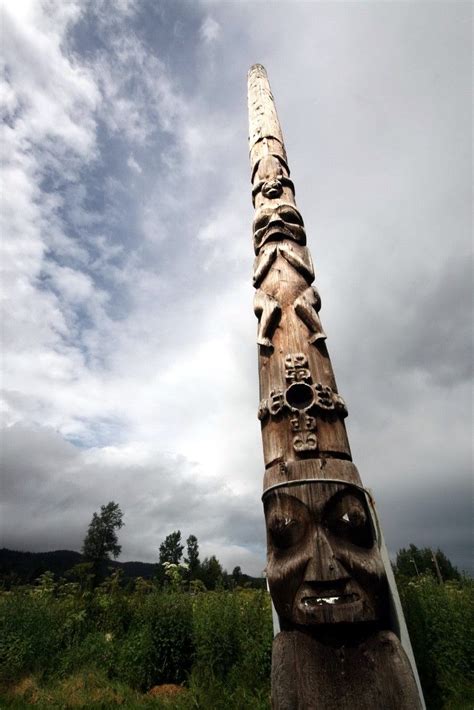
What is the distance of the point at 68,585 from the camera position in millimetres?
10883

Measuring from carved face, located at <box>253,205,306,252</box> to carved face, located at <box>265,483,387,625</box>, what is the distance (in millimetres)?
3514

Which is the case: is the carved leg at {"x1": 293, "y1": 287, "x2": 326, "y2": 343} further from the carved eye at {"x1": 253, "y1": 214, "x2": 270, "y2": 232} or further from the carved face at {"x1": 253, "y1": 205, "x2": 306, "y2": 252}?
the carved eye at {"x1": 253, "y1": 214, "x2": 270, "y2": 232}

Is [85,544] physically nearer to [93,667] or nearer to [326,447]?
[93,667]

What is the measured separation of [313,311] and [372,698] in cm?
305

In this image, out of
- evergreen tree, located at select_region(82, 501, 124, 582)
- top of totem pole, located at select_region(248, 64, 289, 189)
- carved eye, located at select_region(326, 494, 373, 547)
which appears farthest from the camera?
evergreen tree, located at select_region(82, 501, 124, 582)

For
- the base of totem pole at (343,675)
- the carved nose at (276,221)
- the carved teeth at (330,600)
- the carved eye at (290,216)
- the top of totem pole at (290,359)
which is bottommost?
the base of totem pole at (343,675)

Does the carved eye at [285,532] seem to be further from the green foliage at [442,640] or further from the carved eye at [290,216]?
the green foliage at [442,640]

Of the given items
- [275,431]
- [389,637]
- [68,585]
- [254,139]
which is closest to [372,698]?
[389,637]

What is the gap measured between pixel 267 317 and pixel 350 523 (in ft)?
7.05

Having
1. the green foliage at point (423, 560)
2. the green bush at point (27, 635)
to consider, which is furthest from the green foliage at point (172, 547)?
the green bush at point (27, 635)

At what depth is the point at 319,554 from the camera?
8.21 feet

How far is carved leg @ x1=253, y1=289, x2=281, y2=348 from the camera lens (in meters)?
4.03

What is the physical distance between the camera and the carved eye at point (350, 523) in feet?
8.75

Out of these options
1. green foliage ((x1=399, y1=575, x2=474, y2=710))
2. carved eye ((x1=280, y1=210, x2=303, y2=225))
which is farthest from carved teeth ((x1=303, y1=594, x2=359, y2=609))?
green foliage ((x1=399, y1=575, x2=474, y2=710))
